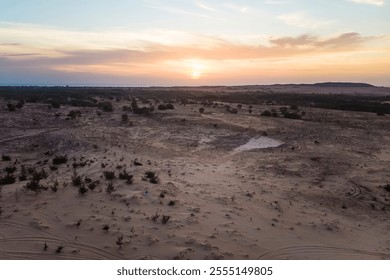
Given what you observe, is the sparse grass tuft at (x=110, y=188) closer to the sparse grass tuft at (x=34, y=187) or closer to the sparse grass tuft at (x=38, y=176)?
the sparse grass tuft at (x=34, y=187)

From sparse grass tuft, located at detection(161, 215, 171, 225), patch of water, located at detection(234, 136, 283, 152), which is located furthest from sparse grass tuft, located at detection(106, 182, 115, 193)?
patch of water, located at detection(234, 136, 283, 152)

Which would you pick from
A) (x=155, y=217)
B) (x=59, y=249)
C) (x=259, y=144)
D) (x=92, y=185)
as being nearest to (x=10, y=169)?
(x=92, y=185)

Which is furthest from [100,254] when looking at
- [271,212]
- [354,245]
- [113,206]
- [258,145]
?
[258,145]

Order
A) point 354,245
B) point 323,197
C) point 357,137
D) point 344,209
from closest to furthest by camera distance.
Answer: point 354,245 < point 344,209 < point 323,197 < point 357,137

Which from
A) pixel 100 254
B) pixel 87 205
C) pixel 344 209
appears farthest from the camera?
pixel 344 209

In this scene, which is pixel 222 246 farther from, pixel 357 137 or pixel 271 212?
pixel 357 137

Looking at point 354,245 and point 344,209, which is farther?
point 344,209

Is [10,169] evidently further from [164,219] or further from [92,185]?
[164,219]
